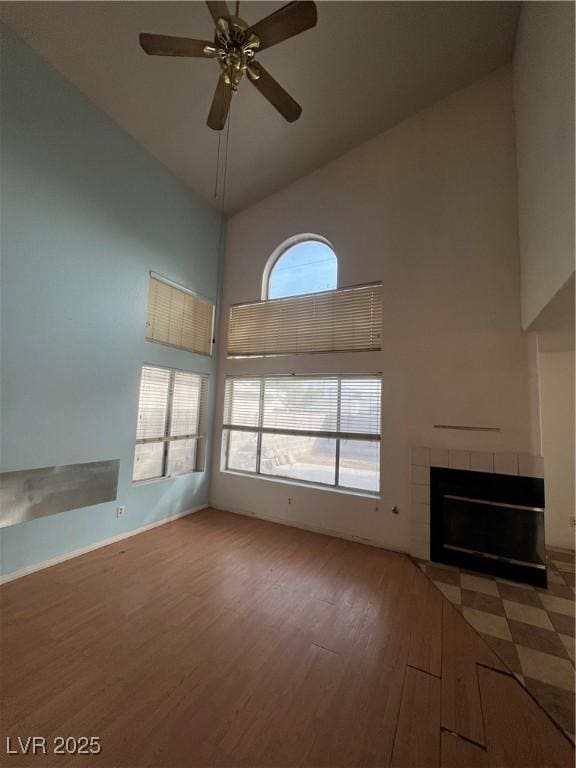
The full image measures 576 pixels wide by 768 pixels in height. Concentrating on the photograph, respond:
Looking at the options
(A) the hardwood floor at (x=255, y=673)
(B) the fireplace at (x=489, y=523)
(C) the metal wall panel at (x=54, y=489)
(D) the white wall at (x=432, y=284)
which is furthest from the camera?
(D) the white wall at (x=432, y=284)

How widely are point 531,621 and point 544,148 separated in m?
3.45

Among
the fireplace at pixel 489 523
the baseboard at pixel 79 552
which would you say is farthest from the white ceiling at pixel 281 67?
the baseboard at pixel 79 552

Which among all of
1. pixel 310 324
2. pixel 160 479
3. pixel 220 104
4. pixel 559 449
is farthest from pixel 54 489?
pixel 559 449

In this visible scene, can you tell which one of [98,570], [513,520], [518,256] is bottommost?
[98,570]

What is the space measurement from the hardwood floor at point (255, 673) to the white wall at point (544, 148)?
2357mm

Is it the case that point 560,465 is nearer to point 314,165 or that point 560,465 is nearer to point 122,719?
point 122,719

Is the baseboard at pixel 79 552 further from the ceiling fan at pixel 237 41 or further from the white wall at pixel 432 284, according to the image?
the ceiling fan at pixel 237 41

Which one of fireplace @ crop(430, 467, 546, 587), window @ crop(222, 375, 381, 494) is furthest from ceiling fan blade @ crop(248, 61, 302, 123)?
fireplace @ crop(430, 467, 546, 587)

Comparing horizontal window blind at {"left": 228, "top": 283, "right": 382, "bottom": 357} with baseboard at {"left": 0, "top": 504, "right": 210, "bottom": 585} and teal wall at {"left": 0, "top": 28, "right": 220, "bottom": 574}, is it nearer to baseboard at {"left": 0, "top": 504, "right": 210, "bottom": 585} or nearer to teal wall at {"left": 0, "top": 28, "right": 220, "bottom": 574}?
teal wall at {"left": 0, "top": 28, "right": 220, "bottom": 574}

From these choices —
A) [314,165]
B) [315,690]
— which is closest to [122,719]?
[315,690]

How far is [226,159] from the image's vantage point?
3.86 m

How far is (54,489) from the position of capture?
2.77 meters

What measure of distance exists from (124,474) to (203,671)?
2.21 meters

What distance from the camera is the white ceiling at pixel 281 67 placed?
8.23 ft
